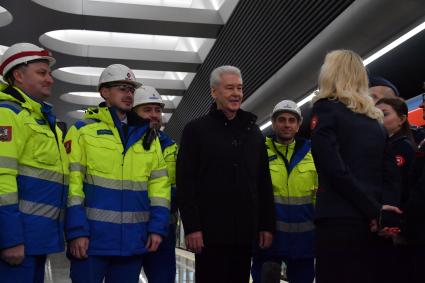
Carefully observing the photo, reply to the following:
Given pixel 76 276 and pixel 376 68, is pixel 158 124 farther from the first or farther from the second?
pixel 376 68

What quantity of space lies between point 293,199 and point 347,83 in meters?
1.51

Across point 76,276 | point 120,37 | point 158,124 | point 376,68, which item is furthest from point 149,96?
point 120,37

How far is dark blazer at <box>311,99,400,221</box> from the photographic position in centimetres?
215

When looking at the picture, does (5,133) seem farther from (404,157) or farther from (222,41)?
(222,41)

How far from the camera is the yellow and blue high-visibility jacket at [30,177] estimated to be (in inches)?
91.0

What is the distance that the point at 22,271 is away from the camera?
7.76 ft

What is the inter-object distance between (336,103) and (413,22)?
3.77 metres

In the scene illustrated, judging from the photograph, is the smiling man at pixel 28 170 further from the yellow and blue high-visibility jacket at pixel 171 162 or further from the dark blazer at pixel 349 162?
the dark blazer at pixel 349 162


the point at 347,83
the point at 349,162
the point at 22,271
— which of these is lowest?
the point at 22,271

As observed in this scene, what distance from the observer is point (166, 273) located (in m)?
3.33

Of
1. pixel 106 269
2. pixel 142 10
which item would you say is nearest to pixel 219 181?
pixel 106 269

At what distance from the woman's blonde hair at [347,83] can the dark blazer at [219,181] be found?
0.71m

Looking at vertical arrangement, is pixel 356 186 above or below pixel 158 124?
below

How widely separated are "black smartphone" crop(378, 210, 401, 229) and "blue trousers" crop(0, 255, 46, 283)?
1552 mm
